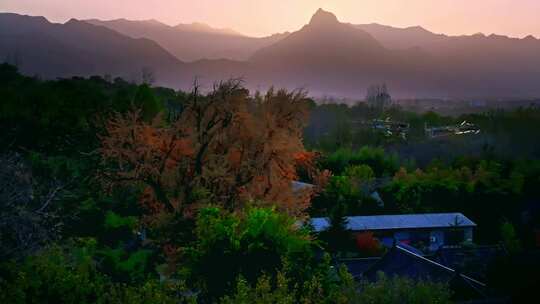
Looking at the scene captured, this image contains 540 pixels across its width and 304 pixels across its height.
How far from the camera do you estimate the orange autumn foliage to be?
18109 mm

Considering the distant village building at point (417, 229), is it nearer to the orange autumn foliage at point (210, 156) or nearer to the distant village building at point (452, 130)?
the orange autumn foliage at point (210, 156)

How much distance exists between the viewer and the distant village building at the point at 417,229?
23172mm

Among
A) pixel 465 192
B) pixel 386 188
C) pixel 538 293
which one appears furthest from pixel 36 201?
pixel 465 192

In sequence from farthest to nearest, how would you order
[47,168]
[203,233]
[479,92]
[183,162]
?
[479,92] → [47,168] → [183,162] → [203,233]

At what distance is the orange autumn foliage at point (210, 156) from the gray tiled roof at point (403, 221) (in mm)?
3143

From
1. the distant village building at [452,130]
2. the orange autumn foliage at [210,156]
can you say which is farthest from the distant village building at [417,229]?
the distant village building at [452,130]

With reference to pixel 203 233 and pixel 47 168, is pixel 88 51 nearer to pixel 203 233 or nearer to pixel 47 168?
pixel 47 168

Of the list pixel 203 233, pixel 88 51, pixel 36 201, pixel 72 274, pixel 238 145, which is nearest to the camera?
pixel 72 274

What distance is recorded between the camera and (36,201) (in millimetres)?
13016

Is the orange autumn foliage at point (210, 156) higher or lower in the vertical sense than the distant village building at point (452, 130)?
higher

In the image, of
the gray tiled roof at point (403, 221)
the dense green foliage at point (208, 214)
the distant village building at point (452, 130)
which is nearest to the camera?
the dense green foliage at point (208, 214)

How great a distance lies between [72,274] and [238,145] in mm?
11935

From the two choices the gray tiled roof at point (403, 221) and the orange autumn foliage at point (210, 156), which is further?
the gray tiled roof at point (403, 221)

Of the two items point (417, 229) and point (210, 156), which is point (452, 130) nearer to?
point (417, 229)
